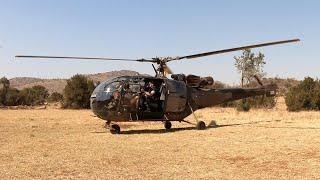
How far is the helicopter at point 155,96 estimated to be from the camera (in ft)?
60.7

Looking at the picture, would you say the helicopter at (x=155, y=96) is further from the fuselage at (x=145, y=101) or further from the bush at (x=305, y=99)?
the bush at (x=305, y=99)

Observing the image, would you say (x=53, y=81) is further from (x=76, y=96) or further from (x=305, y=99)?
(x=305, y=99)

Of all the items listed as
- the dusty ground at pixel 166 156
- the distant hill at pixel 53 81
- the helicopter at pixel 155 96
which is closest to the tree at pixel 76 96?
the helicopter at pixel 155 96

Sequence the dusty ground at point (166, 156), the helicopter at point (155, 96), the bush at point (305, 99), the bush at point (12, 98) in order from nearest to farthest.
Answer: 1. the dusty ground at point (166, 156)
2. the helicopter at point (155, 96)
3. the bush at point (305, 99)
4. the bush at point (12, 98)

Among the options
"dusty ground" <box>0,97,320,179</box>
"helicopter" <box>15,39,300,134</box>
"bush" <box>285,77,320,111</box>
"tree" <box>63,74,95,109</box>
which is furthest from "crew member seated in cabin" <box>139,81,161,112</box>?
"tree" <box>63,74,95,109</box>

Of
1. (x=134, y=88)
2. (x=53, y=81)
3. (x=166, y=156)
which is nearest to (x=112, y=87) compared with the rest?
(x=134, y=88)

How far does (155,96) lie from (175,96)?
925mm

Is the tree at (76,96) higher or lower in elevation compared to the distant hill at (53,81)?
lower

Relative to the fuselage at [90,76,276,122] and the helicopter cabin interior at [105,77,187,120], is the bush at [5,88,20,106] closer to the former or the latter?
the fuselage at [90,76,276,122]

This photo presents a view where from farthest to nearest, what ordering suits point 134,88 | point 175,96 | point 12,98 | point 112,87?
point 12,98
point 175,96
point 134,88
point 112,87

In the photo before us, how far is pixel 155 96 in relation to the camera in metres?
19.9

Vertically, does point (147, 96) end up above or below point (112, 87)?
below

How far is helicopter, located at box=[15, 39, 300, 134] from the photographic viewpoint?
18500mm

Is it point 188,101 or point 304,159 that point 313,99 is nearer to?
point 188,101
